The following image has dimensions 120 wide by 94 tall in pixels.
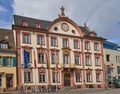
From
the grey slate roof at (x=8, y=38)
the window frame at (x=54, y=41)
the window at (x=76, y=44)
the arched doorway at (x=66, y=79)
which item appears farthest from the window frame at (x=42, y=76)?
the window at (x=76, y=44)

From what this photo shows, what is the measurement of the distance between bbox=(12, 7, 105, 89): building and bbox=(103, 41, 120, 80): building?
520cm

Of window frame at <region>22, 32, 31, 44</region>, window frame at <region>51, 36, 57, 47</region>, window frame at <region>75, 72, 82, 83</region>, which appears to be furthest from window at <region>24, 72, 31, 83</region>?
window frame at <region>75, 72, 82, 83</region>

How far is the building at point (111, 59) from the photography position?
236 ft

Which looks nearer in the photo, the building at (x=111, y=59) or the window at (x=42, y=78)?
the window at (x=42, y=78)

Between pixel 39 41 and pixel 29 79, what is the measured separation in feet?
27.2

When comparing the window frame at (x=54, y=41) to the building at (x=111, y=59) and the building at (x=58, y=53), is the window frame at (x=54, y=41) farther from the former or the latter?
the building at (x=111, y=59)

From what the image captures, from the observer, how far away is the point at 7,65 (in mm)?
51250

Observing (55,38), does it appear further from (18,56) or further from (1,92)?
(1,92)

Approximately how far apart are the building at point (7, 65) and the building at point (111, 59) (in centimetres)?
2799

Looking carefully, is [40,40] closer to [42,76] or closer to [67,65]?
[42,76]

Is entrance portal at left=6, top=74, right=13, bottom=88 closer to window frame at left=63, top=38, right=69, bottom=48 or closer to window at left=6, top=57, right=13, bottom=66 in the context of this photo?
window at left=6, top=57, right=13, bottom=66

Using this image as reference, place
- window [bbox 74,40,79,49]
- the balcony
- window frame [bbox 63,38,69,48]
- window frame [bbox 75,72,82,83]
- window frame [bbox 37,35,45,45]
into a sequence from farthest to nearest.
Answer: window [bbox 74,40,79,49] → window frame [bbox 75,72,82,83] → window frame [bbox 63,38,69,48] → the balcony → window frame [bbox 37,35,45,45]

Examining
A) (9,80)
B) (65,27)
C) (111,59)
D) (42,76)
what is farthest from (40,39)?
(111,59)

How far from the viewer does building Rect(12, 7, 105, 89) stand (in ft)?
179
